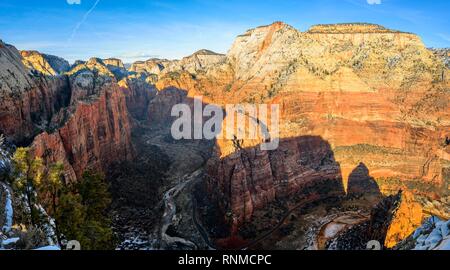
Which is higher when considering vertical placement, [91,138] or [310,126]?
[310,126]

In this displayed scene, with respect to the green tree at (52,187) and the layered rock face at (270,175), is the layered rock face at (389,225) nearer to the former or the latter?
the layered rock face at (270,175)

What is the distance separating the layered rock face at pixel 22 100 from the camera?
43.2 meters

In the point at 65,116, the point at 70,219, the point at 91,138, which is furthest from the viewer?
the point at 91,138

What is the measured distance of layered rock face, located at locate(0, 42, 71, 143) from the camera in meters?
43.2

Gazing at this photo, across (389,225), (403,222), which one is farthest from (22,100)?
(403,222)

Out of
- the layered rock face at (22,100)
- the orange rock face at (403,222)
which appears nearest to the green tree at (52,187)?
the layered rock face at (22,100)

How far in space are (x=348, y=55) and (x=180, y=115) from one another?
7307 centimetres

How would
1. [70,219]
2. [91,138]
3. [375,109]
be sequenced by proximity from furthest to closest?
1. [375,109]
2. [91,138]
3. [70,219]

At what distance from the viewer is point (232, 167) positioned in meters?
51.7

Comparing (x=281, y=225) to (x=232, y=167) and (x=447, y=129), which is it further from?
(x=447, y=129)

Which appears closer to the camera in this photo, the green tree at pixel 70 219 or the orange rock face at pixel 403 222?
the green tree at pixel 70 219

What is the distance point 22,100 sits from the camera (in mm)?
47344

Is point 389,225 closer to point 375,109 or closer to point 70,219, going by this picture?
point 70,219

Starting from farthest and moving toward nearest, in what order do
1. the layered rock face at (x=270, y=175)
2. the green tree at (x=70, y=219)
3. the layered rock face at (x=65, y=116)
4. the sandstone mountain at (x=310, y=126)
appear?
the layered rock face at (x=270, y=175)
the sandstone mountain at (x=310, y=126)
the layered rock face at (x=65, y=116)
the green tree at (x=70, y=219)
